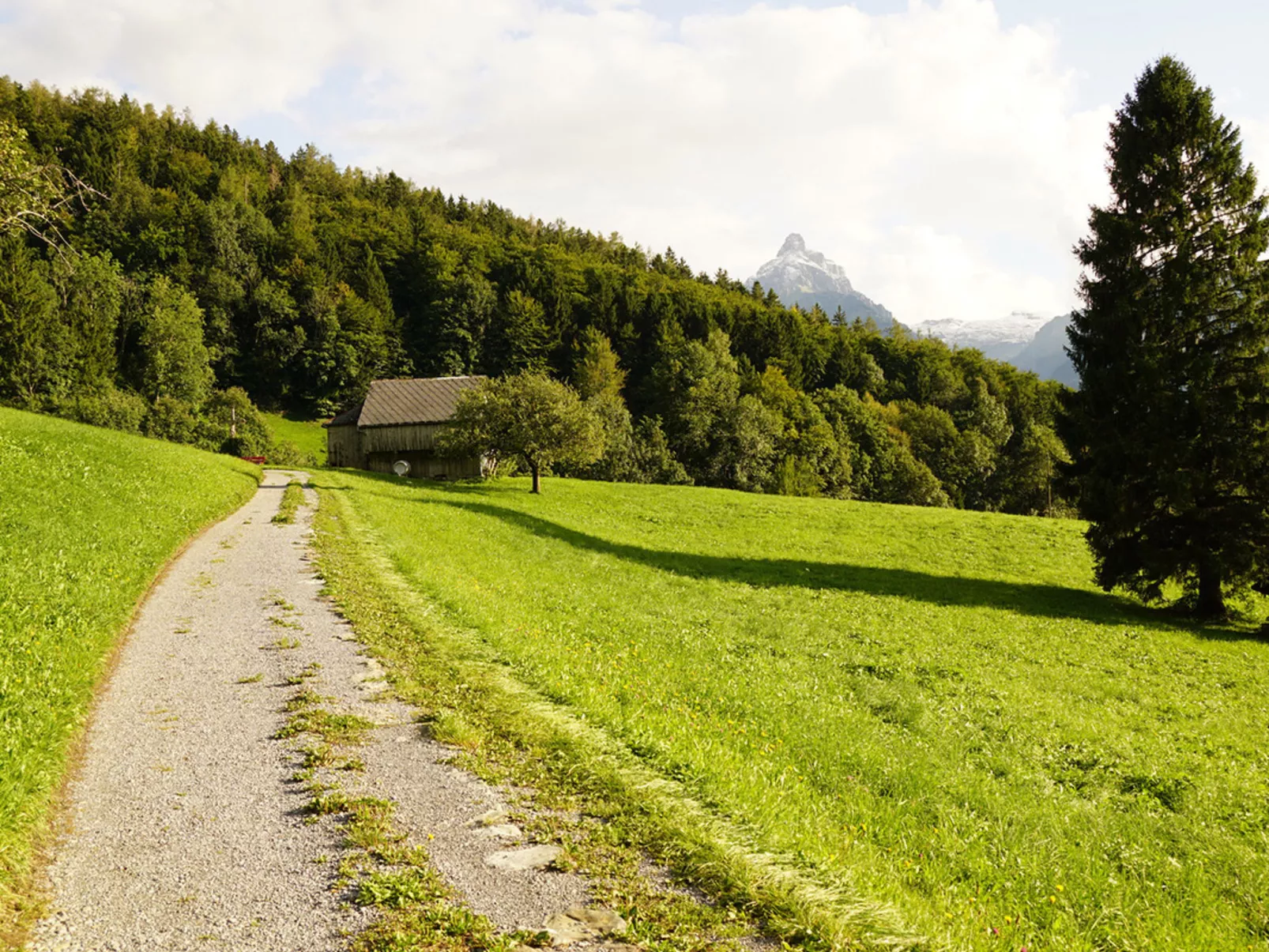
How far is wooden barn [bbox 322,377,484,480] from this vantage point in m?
66.6

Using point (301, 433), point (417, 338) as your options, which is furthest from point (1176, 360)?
point (417, 338)

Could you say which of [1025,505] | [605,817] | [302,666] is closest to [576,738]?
[605,817]

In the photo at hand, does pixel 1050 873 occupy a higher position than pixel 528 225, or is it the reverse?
pixel 528 225

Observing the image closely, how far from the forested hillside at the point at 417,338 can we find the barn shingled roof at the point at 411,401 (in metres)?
19.2

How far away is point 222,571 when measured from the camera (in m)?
17.0

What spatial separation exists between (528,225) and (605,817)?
210 meters

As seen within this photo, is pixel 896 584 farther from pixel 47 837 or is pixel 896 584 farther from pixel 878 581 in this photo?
pixel 47 837

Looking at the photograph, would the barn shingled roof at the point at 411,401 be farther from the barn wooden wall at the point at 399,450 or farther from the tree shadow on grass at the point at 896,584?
the tree shadow on grass at the point at 896,584

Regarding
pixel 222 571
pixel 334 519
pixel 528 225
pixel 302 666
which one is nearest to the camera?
pixel 302 666


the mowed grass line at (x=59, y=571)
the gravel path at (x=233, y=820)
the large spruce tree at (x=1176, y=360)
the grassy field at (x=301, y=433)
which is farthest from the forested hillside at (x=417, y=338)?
the gravel path at (x=233, y=820)

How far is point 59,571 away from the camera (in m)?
12.7

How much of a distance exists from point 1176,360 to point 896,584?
14.4m

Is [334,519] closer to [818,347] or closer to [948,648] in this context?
[948,648]

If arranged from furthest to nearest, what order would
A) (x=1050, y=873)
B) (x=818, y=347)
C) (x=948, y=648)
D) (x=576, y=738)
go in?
1. (x=818, y=347)
2. (x=948, y=648)
3. (x=576, y=738)
4. (x=1050, y=873)
